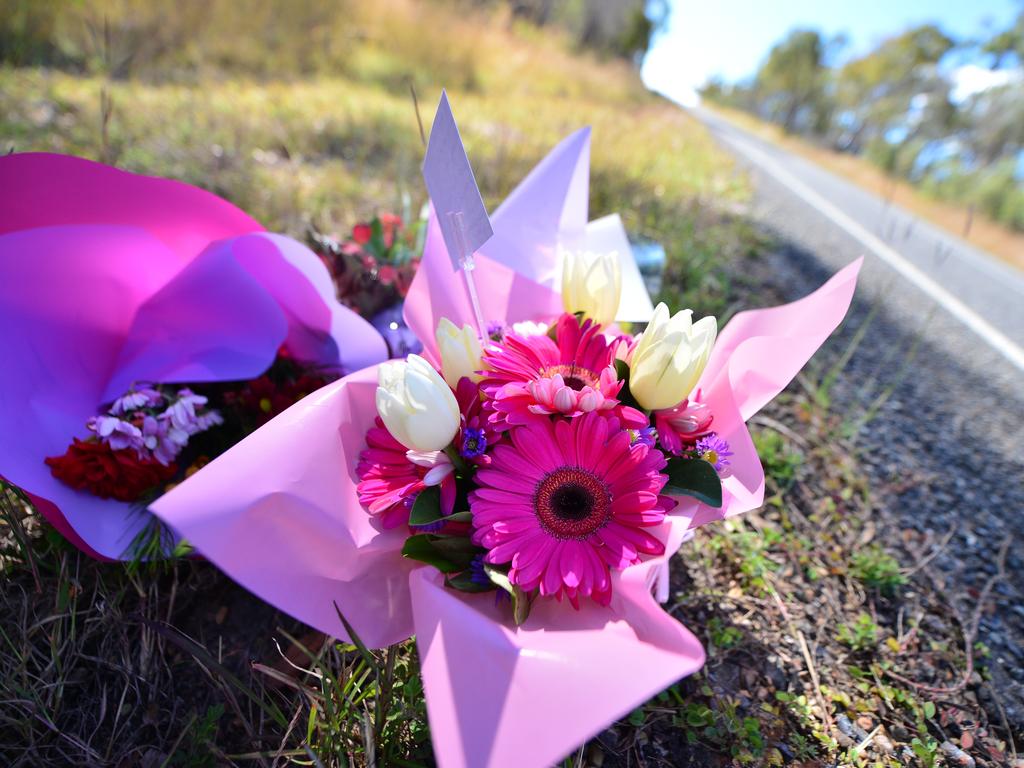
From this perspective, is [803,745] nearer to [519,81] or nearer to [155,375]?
[155,375]

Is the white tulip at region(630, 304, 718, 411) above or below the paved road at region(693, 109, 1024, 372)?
above

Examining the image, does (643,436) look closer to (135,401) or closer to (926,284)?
(135,401)

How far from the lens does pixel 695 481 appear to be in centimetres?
76

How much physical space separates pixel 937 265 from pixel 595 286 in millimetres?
3516

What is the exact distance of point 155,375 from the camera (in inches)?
42.4

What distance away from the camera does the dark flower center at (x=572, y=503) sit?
73cm

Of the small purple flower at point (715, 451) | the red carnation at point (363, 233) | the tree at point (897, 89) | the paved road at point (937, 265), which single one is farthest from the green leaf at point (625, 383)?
the tree at point (897, 89)

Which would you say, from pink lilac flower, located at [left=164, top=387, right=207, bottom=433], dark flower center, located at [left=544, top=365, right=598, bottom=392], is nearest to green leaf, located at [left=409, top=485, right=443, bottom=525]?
dark flower center, located at [left=544, top=365, right=598, bottom=392]

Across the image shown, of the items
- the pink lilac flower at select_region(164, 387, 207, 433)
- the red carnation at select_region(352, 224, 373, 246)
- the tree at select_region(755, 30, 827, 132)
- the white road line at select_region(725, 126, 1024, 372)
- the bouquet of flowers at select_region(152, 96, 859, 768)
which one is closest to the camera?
the bouquet of flowers at select_region(152, 96, 859, 768)

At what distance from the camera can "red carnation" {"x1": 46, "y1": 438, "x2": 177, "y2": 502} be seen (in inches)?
37.5

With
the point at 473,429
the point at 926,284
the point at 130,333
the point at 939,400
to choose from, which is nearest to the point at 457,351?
the point at 473,429

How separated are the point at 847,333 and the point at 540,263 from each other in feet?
5.75

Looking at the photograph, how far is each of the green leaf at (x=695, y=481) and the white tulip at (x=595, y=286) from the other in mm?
304

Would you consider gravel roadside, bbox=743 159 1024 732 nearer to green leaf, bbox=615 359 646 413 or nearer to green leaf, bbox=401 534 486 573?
green leaf, bbox=615 359 646 413
